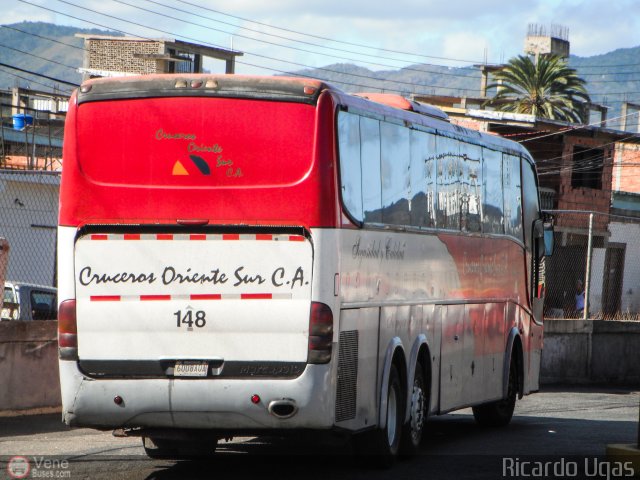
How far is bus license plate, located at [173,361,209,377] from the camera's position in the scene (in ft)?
34.3

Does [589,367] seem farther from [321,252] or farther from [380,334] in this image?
[321,252]

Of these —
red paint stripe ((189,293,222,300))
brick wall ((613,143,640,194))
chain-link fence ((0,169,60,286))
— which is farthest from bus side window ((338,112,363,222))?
brick wall ((613,143,640,194))

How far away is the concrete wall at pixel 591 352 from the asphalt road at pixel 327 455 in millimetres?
7797

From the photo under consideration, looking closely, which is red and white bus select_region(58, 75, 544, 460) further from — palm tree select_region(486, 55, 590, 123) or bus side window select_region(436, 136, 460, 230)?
palm tree select_region(486, 55, 590, 123)

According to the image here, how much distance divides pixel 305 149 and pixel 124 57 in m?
57.3

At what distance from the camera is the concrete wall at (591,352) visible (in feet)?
82.8

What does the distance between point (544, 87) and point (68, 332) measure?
57.9 metres

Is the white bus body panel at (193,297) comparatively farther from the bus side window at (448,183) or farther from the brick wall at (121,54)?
the brick wall at (121,54)

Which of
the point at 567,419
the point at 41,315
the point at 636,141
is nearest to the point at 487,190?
the point at 567,419

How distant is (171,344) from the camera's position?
10492 millimetres

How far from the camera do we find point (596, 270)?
4584 cm

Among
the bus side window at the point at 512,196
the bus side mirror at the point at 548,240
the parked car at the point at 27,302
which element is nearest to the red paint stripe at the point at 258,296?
the bus side window at the point at 512,196

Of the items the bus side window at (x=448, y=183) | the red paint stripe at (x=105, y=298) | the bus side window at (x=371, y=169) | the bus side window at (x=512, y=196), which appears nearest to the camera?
the red paint stripe at (x=105, y=298)

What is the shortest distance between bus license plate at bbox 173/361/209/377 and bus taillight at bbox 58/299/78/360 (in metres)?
0.89
